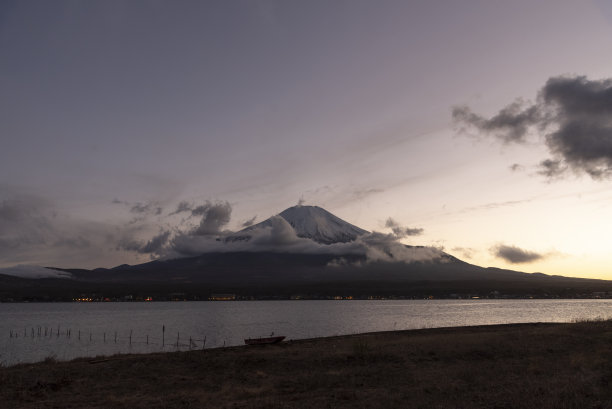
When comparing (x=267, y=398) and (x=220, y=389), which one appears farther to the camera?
(x=220, y=389)

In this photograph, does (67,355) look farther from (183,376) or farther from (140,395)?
(140,395)

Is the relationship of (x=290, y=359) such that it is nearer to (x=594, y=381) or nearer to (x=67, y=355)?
(x=594, y=381)

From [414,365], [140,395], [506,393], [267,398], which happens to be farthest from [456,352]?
[140,395]

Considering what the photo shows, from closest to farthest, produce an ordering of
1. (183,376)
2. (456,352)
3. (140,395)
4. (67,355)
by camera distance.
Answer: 1. (140,395)
2. (183,376)
3. (456,352)
4. (67,355)

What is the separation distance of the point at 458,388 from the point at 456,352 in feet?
43.9

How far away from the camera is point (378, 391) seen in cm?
2192

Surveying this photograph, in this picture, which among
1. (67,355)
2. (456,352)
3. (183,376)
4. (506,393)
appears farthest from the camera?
(67,355)

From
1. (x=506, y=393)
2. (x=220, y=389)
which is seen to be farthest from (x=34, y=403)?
(x=506, y=393)

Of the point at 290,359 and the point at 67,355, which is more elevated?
the point at 290,359

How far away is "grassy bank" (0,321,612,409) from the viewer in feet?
63.6

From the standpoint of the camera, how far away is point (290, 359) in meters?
34.0

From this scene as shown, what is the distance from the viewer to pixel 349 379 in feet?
83.1

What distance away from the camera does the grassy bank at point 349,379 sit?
1938 centimetres

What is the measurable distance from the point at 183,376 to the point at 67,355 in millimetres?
46965
